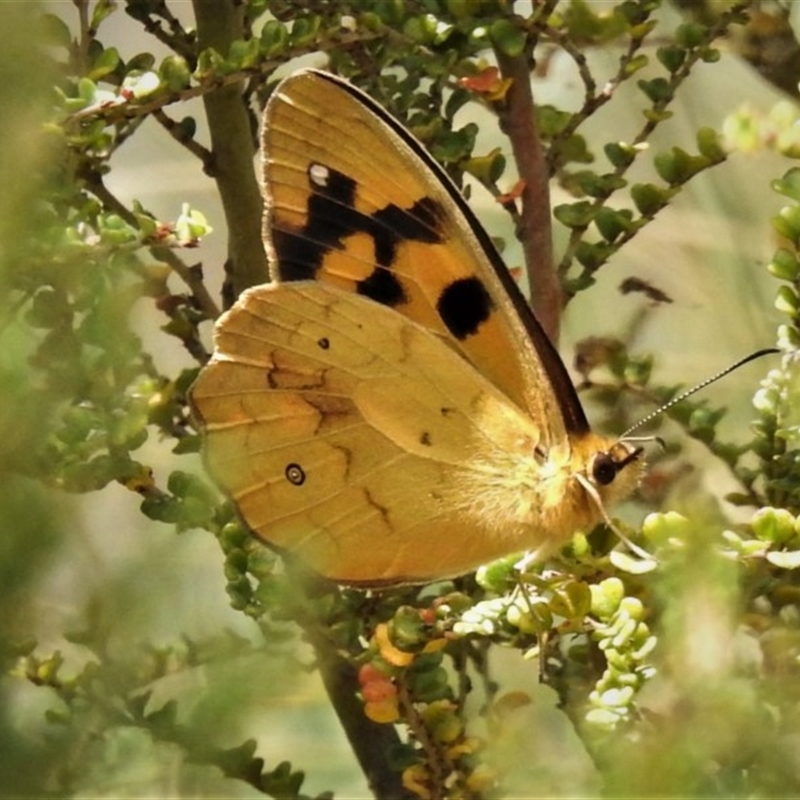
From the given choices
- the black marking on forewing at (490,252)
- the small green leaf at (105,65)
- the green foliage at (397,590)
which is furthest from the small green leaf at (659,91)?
the small green leaf at (105,65)

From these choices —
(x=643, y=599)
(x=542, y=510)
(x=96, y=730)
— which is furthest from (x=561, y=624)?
(x=96, y=730)

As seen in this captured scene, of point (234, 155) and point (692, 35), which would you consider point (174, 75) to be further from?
point (692, 35)

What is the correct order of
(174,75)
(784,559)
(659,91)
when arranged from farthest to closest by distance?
(659,91), (174,75), (784,559)

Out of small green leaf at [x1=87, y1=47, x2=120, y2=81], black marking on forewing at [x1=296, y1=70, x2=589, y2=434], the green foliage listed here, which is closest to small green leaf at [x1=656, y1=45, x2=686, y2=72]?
the green foliage

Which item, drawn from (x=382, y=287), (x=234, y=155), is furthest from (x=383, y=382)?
(x=234, y=155)

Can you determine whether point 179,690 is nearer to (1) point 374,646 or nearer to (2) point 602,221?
(1) point 374,646

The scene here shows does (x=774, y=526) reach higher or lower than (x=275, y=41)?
lower

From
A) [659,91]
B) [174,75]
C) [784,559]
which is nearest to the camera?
[784,559]
